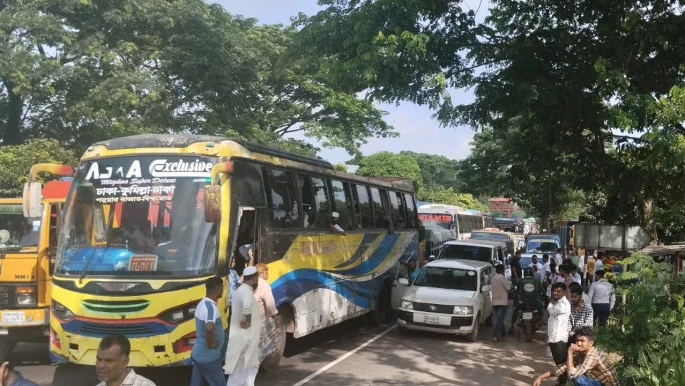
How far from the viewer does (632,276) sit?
847 cm

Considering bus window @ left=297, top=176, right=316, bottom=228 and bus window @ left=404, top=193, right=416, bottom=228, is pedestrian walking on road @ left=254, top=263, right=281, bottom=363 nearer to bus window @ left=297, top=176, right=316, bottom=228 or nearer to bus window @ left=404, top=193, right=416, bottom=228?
bus window @ left=297, top=176, right=316, bottom=228

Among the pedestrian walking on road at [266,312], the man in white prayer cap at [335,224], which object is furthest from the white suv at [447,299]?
the pedestrian walking on road at [266,312]

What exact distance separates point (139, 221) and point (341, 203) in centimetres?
531

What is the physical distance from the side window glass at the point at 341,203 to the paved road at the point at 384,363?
243cm

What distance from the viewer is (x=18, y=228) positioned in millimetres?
10391

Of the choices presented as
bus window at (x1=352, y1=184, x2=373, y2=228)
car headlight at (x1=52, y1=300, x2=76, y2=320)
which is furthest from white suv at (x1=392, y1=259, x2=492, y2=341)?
car headlight at (x1=52, y1=300, x2=76, y2=320)

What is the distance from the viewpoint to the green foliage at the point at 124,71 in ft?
69.9

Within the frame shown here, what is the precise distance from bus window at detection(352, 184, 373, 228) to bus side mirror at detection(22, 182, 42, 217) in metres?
6.63

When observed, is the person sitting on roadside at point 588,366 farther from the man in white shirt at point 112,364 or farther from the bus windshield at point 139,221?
the man in white shirt at point 112,364

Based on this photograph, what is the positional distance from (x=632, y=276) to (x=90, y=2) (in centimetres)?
1977

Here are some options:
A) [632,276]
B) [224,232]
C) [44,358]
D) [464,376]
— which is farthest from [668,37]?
[44,358]

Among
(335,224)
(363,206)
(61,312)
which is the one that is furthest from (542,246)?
(61,312)

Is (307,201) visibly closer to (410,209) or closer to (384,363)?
(384,363)

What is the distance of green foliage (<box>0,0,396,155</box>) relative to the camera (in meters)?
21.3
